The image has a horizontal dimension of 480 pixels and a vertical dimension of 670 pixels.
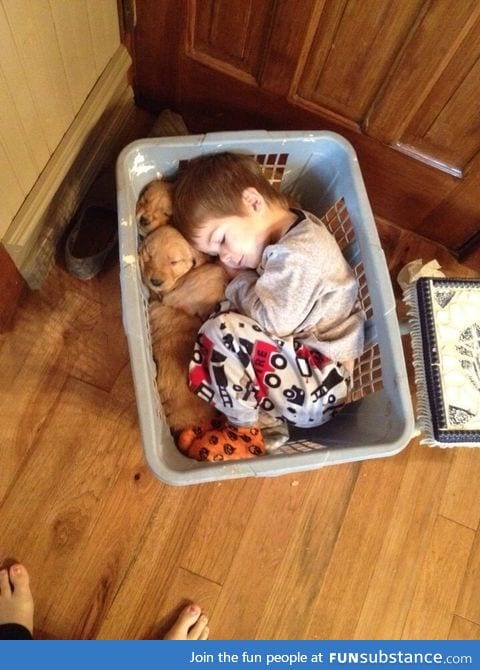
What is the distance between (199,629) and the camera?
1019mm

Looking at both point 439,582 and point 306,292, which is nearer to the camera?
point 306,292

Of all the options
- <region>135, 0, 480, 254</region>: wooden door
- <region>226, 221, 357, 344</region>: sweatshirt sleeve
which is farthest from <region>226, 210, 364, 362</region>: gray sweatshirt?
<region>135, 0, 480, 254</region>: wooden door

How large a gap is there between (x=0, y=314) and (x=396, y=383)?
758 millimetres

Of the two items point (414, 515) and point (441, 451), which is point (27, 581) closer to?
point (414, 515)

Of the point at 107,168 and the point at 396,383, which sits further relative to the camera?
the point at 107,168

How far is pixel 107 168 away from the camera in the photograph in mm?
1212

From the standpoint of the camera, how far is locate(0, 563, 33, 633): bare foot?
970mm

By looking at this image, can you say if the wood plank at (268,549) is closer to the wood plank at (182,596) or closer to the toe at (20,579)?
the wood plank at (182,596)

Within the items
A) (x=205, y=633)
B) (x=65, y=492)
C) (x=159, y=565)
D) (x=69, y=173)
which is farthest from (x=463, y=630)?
(x=69, y=173)

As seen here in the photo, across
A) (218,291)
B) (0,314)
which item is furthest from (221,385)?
(0,314)

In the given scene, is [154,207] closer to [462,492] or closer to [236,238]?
[236,238]

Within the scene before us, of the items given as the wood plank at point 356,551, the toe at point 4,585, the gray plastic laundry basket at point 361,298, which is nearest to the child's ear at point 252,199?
the gray plastic laundry basket at point 361,298

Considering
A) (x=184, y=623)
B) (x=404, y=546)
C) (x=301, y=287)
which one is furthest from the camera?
(x=404, y=546)

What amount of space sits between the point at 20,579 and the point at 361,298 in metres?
0.81
